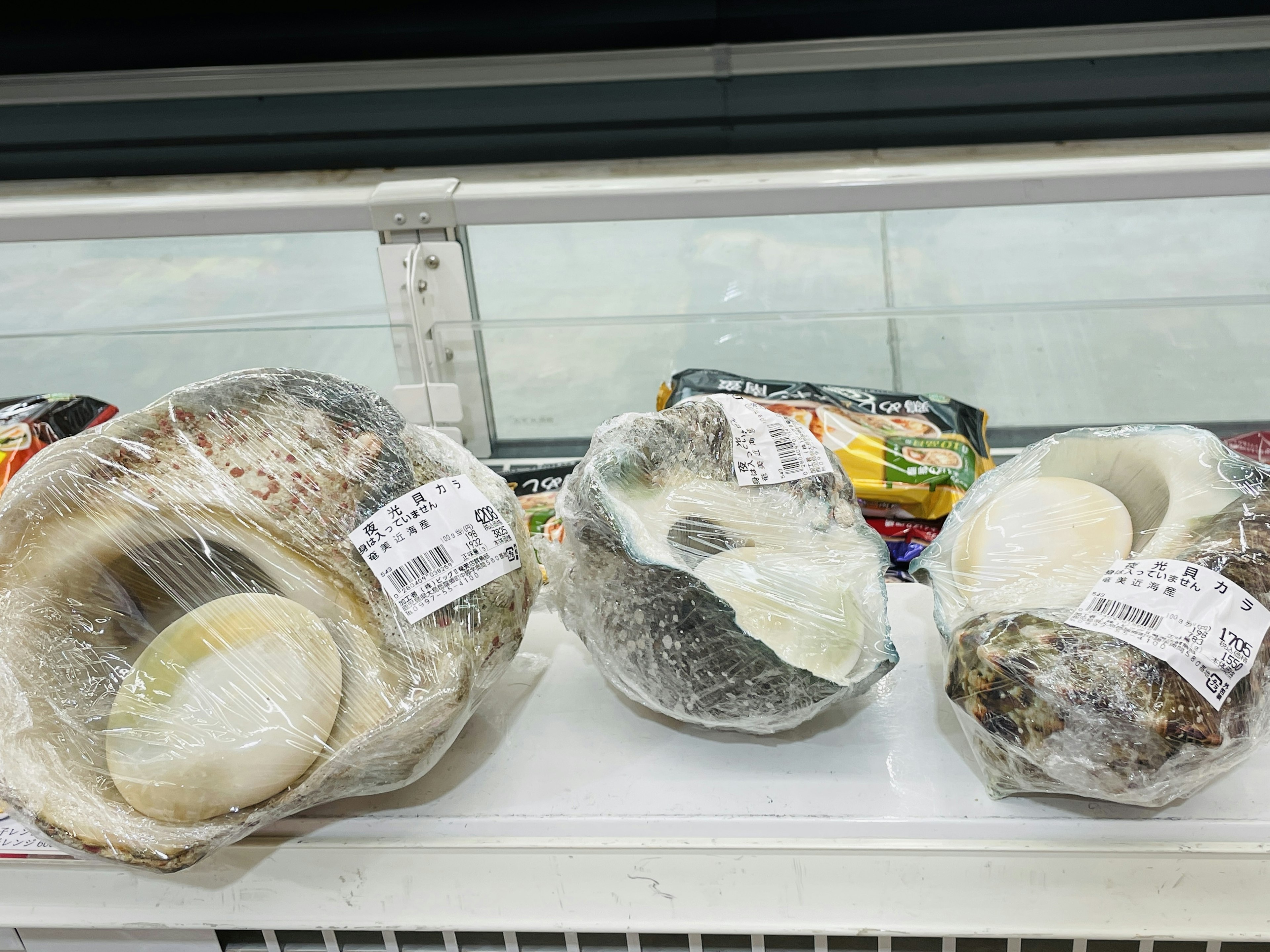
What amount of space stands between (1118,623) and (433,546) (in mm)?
396

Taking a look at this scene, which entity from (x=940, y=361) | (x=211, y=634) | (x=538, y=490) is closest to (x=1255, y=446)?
(x=940, y=361)

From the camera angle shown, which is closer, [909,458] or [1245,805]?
[1245,805]

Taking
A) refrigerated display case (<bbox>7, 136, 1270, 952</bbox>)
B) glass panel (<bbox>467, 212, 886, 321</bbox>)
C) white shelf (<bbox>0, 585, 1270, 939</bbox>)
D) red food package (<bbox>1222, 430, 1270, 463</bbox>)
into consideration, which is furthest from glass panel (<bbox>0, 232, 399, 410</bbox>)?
red food package (<bbox>1222, 430, 1270, 463</bbox>)

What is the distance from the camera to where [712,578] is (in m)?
0.63

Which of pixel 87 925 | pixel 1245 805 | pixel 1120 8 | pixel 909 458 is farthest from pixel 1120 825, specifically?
pixel 1120 8

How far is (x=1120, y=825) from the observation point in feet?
1.95

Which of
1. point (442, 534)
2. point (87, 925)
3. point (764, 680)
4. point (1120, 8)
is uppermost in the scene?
point (1120, 8)

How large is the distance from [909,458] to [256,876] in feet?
2.45

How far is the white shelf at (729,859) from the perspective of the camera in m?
0.59

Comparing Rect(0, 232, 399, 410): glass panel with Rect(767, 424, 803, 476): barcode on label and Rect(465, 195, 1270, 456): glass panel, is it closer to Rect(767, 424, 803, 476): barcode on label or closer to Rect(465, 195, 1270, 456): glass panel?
Rect(465, 195, 1270, 456): glass panel

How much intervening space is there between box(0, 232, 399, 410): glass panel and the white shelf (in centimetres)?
53

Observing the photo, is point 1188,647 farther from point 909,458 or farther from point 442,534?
point 909,458

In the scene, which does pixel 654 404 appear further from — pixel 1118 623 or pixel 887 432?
pixel 1118 623

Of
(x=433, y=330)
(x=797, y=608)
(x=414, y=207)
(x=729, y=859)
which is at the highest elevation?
(x=414, y=207)
